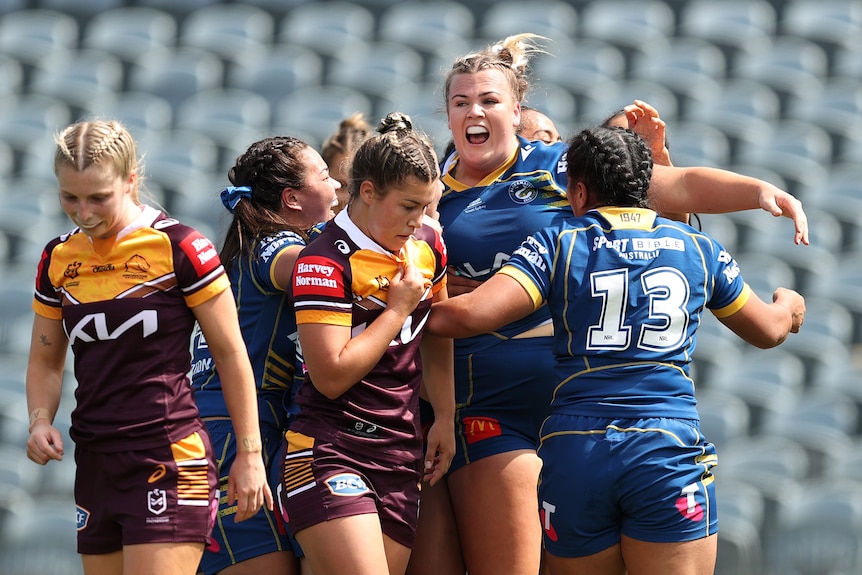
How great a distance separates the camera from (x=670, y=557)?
10.2 ft

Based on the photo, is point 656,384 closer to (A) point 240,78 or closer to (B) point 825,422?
(B) point 825,422

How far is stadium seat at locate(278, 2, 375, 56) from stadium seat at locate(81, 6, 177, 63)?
122 cm

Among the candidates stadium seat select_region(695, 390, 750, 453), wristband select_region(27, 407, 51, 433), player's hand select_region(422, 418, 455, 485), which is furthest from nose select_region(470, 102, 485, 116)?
stadium seat select_region(695, 390, 750, 453)

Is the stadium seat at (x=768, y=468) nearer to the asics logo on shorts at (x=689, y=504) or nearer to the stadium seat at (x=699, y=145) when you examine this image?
the stadium seat at (x=699, y=145)

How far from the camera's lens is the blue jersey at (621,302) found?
10.3 feet

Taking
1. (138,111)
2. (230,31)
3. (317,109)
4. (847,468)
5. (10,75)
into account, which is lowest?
(847,468)

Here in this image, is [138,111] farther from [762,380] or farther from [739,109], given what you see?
[762,380]

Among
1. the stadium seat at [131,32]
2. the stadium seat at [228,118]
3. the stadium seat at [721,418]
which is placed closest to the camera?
the stadium seat at [721,418]

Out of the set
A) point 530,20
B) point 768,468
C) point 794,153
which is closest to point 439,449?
point 768,468

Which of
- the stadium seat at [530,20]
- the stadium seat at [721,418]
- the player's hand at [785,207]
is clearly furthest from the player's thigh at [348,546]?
the stadium seat at [530,20]

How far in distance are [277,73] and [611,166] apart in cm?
848

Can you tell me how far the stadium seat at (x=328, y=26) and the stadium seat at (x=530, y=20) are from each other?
1282 mm

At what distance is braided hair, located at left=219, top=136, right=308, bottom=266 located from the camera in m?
3.67

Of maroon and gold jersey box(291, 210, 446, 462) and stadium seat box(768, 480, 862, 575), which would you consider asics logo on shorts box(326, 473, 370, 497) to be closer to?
maroon and gold jersey box(291, 210, 446, 462)
